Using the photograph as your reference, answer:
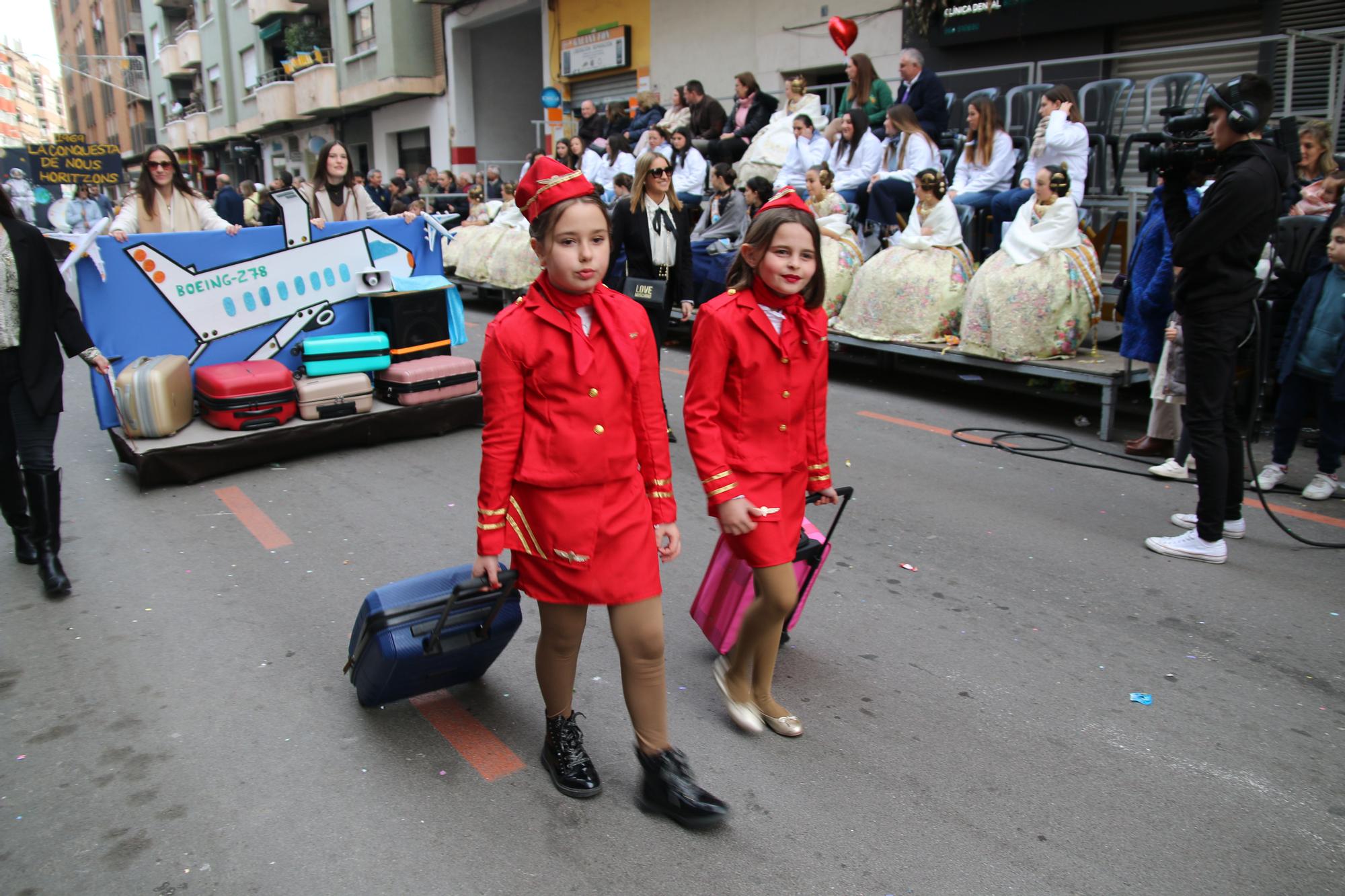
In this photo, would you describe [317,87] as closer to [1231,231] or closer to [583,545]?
[1231,231]

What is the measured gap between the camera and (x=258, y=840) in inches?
107

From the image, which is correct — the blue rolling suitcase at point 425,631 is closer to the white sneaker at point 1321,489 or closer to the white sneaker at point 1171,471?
Result: the white sneaker at point 1171,471

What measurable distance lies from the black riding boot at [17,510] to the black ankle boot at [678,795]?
144 inches

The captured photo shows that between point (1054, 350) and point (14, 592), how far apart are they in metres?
7.26

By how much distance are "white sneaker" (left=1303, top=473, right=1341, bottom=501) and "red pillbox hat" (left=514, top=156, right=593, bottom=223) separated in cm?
540

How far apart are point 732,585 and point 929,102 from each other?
9615mm

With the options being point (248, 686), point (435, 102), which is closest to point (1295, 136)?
point (248, 686)

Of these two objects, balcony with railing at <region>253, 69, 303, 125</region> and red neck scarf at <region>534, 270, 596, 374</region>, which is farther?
balcony with railing at <region>253, 69, 303, 125</region>

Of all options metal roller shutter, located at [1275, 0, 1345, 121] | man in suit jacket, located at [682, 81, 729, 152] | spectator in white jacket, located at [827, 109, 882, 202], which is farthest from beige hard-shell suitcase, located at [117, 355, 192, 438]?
metal roller shutter, located at [1275, 0, 1345, 121]

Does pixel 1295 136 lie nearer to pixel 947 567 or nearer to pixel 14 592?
pixel 947 567

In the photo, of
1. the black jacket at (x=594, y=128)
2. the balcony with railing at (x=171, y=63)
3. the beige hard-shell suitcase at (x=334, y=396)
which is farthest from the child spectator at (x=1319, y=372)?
the balcony with railing at (x=171, y=63)

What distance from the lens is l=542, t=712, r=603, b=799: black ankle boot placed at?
9.57 feet

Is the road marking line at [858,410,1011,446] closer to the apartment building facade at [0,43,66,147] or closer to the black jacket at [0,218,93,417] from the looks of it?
the black jacket at [0,218,93,417]

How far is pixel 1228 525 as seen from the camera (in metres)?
5.28
